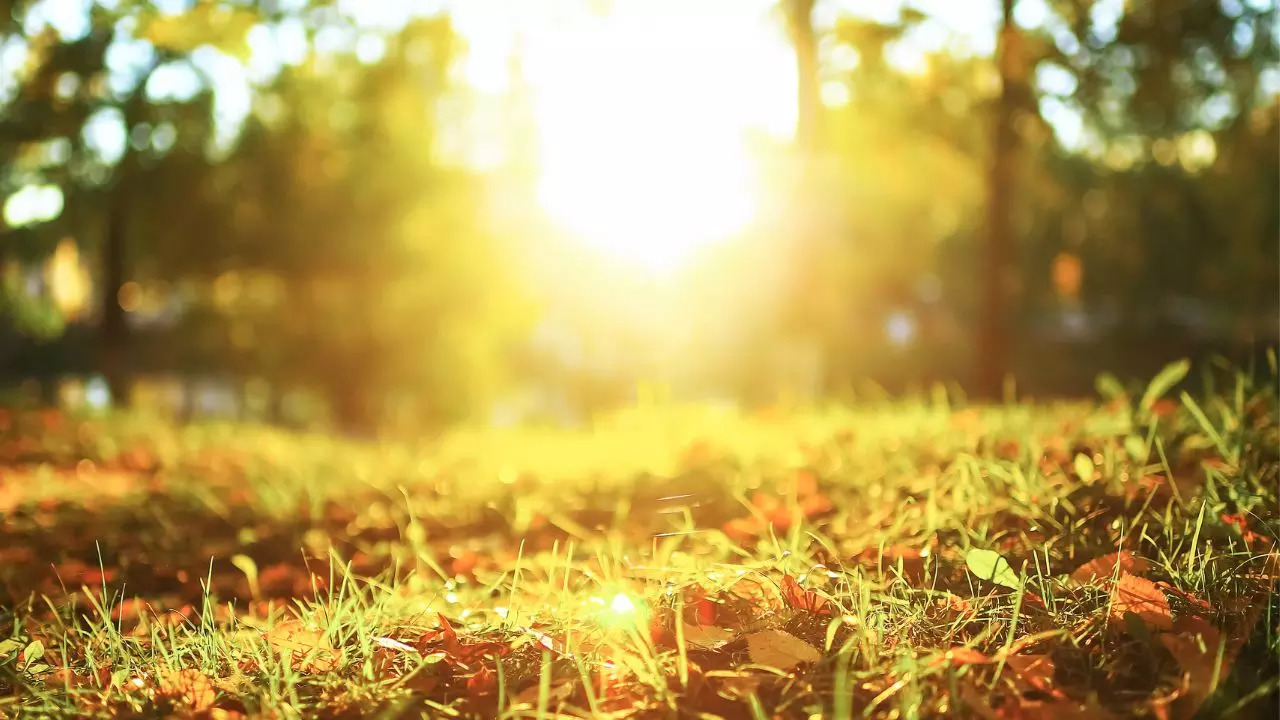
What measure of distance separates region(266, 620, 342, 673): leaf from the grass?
12 millimetres

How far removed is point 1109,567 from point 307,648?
1.95 meters

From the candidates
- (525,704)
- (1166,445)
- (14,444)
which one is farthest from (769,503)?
(14,444)

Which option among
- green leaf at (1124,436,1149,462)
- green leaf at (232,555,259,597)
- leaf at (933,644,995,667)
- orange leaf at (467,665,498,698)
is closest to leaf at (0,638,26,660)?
green leaf at (232,555,259,597)

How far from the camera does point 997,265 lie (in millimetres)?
8320

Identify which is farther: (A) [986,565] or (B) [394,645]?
(A) [986,565]

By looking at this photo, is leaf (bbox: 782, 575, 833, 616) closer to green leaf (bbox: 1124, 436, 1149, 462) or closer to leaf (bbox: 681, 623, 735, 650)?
leaf (bbox: 681, 623, 735, 650)

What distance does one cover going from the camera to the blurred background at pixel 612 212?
8555 millimetres

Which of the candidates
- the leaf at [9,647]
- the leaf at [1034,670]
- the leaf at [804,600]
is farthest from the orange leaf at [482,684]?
the leaf at [9,647]

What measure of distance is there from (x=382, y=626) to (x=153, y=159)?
11.8 m

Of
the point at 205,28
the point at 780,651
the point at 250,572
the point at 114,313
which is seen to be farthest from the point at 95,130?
the point at 780,651

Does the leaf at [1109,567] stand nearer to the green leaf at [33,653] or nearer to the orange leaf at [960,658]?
the orange leaf at [960,658]

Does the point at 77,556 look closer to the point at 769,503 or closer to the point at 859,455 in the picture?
the point at 769,503

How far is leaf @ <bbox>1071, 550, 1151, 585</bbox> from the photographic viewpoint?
2.29m

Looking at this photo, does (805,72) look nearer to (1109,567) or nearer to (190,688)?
(1109,567)
